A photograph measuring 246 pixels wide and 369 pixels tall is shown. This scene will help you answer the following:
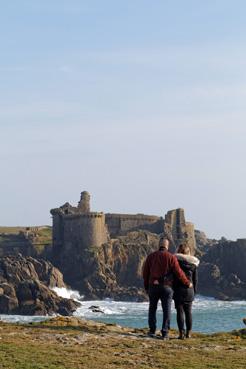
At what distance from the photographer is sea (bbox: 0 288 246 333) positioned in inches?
2424

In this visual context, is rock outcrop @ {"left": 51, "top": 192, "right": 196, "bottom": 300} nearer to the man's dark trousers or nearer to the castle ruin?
the castle ruin

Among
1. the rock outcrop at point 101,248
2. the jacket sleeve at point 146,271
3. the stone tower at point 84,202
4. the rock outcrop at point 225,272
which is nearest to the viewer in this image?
the jacket sleeve at point 146,271

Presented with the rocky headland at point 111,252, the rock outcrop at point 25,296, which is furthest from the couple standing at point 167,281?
the rocky headland at point 111,252

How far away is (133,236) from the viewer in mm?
115688

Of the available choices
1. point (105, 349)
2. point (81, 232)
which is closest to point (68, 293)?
point (81, 232)

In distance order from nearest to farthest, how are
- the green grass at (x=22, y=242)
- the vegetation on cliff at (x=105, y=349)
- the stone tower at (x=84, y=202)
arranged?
1. the vegetation on cliff at (x=105, y=349)
2. the green grass at (x=22, y=242)
3. the stone tower at (x=84, y=202)

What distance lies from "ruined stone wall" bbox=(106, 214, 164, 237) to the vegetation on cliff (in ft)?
342

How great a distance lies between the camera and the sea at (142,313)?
202ft

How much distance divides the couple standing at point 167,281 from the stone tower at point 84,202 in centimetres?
9866

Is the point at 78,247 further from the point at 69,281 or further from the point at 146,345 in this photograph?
the point at 146,345

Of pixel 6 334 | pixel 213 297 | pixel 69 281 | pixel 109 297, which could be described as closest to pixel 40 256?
pixel 69 281

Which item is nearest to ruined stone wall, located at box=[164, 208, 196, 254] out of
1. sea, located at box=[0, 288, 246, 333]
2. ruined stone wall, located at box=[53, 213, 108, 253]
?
ruined stone wall, located at box=[53, 213, 108, 253]

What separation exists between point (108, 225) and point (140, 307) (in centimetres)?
3933

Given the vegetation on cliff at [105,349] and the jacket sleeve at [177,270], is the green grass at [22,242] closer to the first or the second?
the vegetation on cliff at [105,349]
